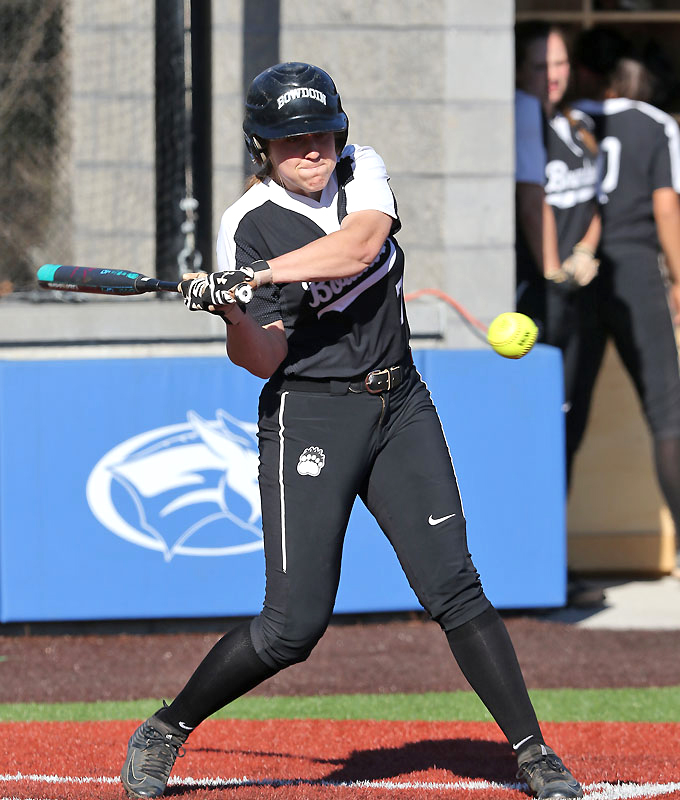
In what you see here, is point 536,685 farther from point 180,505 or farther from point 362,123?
point 362,123

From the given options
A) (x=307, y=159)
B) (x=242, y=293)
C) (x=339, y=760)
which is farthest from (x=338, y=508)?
(x=339, y=760)

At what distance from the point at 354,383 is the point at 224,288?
531 millimetres

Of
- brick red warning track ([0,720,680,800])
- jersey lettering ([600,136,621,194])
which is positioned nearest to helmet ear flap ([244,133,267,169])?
brick red warning track ([0,720,680,800])

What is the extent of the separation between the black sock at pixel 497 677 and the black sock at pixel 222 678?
20.0 inches

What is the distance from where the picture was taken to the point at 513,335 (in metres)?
3.71

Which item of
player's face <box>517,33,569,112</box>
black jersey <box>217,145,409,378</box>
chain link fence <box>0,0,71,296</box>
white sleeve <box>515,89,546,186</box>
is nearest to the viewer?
black jersey <box>217,145,409,378</box>

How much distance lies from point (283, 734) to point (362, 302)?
1.66 m

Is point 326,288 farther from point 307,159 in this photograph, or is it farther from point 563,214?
point 563,214

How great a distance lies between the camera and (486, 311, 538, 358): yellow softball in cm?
372

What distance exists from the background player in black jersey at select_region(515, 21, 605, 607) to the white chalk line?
284cm

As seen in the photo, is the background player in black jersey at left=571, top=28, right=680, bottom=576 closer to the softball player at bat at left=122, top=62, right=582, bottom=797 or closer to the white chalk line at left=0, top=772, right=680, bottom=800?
the white chalk line at left=0, top=772, right=680, bottom=800

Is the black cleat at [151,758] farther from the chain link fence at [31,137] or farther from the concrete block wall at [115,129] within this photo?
the chain link fence at [31,137]

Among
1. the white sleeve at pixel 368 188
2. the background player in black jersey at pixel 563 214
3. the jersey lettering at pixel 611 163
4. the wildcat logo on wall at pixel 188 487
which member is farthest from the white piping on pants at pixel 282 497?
the jersey lettering at pixel 611 163

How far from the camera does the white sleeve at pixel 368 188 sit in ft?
10.9
